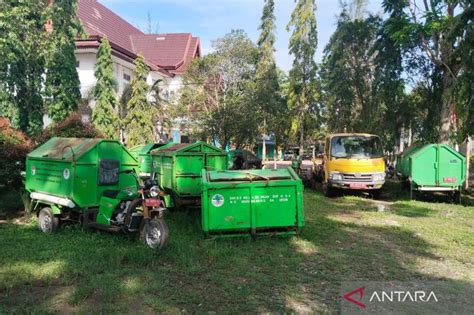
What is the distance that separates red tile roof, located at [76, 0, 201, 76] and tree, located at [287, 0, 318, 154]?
8.92 metres

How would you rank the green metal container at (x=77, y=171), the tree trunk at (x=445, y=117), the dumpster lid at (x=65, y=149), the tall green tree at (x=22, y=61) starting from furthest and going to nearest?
the tree trunk at (x=445, y=117) → the tall green tree at (x=22, y=61) → the dumpster lid at (x=65, y=149) → the green metal container at (x=77, y=171)

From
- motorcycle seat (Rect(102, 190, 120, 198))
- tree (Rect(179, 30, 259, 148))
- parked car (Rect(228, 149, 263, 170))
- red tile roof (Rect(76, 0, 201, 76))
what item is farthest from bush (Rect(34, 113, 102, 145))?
red tile roof (Rect(76, 0, 201, 76))

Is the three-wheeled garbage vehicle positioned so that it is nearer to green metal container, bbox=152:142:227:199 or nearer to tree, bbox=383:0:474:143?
green metal container, bbox=152:142:227:199

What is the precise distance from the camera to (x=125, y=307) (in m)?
4.25

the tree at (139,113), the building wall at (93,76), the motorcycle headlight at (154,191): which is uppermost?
the building wall at (93,76)

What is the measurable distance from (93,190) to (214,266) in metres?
3.05

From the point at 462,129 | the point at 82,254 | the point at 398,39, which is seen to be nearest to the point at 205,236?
the point at 82,254

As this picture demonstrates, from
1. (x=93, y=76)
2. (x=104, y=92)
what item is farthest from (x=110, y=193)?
(x=93, y=76)

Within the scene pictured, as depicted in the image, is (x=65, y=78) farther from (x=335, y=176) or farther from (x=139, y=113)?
(x=335, y=176)

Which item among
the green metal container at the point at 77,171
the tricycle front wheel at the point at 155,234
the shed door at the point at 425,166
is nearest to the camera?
the tricycle front wheel at the point at 155,234

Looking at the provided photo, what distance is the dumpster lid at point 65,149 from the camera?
24.4ft

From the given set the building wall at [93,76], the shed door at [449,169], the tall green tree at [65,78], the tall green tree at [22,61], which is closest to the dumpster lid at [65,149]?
the tall green tree at [22,61]

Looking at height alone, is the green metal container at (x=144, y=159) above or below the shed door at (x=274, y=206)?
above

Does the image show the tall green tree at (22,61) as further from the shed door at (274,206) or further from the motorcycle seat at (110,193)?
the shed door at (274,206)
